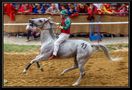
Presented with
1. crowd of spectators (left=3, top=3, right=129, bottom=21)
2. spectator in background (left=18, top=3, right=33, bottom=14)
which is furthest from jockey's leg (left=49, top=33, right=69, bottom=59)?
spectator in background (left=18, top=3, right=33, bottom=14)

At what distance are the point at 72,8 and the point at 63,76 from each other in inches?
193

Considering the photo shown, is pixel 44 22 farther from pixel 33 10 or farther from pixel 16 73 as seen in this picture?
pixel 33 10

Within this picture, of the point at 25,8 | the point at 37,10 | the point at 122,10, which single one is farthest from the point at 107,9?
the point at 25,8

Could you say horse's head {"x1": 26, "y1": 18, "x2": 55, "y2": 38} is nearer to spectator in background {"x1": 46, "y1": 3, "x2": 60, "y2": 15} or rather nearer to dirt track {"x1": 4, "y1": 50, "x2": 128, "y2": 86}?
dirt track {"x1": 4, "y1": 50, "x2": 128, "y2": 86}

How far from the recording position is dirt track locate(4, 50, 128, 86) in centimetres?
1061

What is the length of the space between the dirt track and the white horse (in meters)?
0.40

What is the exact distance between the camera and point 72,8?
1553cm

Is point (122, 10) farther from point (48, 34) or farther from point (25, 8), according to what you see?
point (48, 34)

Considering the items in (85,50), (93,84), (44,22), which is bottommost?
(93,84)

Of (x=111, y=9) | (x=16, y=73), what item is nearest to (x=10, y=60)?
(x=16, y=73)

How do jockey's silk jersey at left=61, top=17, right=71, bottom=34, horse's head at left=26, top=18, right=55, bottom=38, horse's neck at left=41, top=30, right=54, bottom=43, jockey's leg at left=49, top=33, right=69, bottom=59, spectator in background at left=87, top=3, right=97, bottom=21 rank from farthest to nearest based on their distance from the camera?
spectator in background at left=87, top=3, right=97, bottom=21, horse's neck at left=41, top=30, right=54, bottom=43, horse's head at left=26, top=18, right=55, bottom=38, jockey's leg at left=49, top=33, right=69, bottom=59, jockey's silk jersey at left=61, top=17, right=71, bottom=34

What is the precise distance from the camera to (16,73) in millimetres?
11336

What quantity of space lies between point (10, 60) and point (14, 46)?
1.76 meters

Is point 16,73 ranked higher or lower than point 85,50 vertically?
lower
